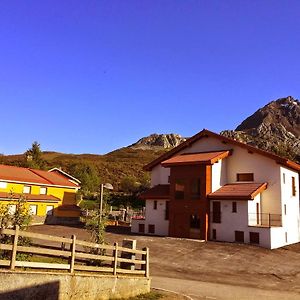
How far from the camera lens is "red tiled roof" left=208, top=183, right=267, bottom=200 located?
3389cm

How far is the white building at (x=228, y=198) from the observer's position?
34.4 meters

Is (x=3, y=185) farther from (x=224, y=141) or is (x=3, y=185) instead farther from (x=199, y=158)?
(x=224, y=141)

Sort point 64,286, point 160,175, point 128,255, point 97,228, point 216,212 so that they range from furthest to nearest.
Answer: point 160,175 → point 216,212 → point 97,228 → point 128,255 → point 64,286

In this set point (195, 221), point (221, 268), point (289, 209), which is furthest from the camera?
point (289, 209)

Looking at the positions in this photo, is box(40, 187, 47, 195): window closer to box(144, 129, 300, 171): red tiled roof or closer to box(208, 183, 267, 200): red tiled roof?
box(144, 129, 300, 171): red tiled roof

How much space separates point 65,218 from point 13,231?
4201 cm

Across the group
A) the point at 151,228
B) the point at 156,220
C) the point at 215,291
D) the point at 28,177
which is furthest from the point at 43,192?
the point at 215,291

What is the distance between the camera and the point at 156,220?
1583 inches

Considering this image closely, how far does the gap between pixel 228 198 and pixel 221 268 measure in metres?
10.3

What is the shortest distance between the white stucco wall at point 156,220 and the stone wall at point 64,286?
78.8 ft

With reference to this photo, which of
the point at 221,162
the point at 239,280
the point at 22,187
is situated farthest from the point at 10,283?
the point at 22,187

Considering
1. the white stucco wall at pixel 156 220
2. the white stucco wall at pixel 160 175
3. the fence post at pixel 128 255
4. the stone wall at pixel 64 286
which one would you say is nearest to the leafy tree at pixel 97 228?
the fence post at pixel 128 255

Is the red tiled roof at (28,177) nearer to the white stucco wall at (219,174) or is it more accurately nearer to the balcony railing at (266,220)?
the white stucco wall at (219,174)

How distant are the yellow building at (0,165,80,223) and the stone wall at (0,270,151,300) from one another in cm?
3276
